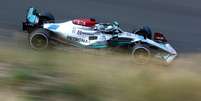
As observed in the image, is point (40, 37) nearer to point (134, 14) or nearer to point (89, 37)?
point (89, 37)

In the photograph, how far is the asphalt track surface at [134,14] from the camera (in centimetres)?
1327

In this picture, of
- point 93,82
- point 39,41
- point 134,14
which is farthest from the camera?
point 134,14

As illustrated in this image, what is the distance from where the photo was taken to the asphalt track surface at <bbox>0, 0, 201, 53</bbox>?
43.5 ft

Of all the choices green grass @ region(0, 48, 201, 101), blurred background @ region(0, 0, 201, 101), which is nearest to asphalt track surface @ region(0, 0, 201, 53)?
blurred background @ region(0, 0, 201, 101)

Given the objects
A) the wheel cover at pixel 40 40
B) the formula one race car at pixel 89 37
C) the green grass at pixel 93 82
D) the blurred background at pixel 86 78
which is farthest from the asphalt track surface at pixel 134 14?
the green grass at pixel 93 82

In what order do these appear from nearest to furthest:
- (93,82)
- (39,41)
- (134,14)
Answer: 1. (93,82)
2. (39,41)
3. (134,14)

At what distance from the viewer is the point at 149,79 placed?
4.13m

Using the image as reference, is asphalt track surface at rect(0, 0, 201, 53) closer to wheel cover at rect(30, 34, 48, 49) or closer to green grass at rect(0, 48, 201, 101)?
wheel cover at rect(30, 34, 48, 49)

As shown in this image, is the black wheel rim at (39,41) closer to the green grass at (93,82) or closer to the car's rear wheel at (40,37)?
the car's rear wheel at (40,37)

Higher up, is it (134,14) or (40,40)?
(134,14)

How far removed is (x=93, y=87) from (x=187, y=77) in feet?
2.05

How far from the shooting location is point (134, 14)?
14.2 meters

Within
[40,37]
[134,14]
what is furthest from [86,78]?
[134,14]

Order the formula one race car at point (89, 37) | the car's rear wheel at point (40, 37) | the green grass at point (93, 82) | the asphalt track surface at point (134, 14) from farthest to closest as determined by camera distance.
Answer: the asphalt track surface at point (134, 14), the car's rear wheel at point (40, 37), the formula one race car at point (89, 37), the green grass at point (93, 82)
